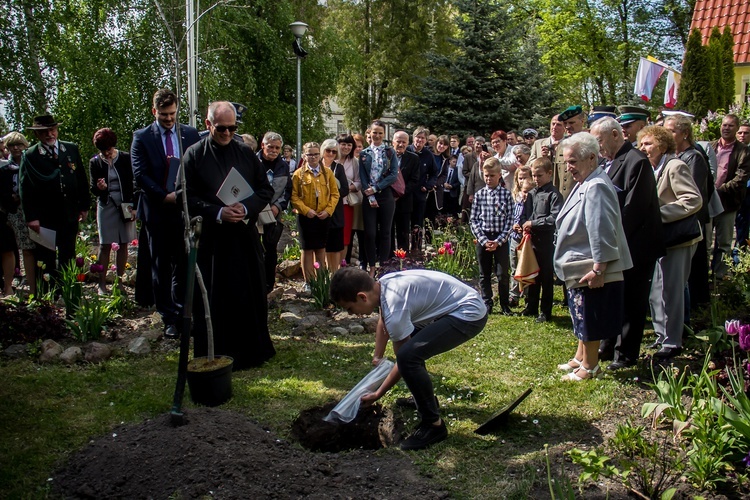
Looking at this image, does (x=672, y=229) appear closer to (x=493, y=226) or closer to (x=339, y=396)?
(x=493, y=226)

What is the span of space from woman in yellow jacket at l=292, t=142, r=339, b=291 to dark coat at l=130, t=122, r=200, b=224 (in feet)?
6.18

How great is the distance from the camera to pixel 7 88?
10789 mm

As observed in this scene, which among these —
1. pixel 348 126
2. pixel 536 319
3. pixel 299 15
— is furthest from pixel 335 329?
pixel 348 126

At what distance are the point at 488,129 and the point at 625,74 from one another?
22.0 m

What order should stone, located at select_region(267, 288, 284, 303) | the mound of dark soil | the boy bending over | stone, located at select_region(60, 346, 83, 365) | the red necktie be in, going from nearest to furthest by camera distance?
the mound of dark soil → the boy bending over → stone, located at select_region(60, 346, 83, 365) → the red necktie → stone, located at select_region(267, 288, 284, 303)

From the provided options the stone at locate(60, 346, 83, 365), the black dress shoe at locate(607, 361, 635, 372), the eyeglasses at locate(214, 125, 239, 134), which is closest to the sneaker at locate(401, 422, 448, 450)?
the black dress shoe at locate(607, 361, 635, 372)

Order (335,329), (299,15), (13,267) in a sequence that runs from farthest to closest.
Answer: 1. (299,15)
2. (13,267)
3. (335,329)

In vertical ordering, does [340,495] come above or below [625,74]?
below

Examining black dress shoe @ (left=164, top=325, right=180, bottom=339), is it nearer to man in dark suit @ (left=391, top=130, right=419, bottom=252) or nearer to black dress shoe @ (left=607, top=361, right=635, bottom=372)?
black dress shoe @ (left=607, top=361, right=635, bottom=372)

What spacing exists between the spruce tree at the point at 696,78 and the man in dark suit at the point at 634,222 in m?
12.5

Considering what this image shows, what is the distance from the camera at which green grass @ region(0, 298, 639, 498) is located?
12.8 ft

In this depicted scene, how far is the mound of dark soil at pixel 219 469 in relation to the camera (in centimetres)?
353

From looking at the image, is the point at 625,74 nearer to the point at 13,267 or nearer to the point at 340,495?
the point at 13,267

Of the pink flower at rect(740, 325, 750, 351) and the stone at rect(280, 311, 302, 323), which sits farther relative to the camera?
the stone at rect(280, 311, 302, 323)
